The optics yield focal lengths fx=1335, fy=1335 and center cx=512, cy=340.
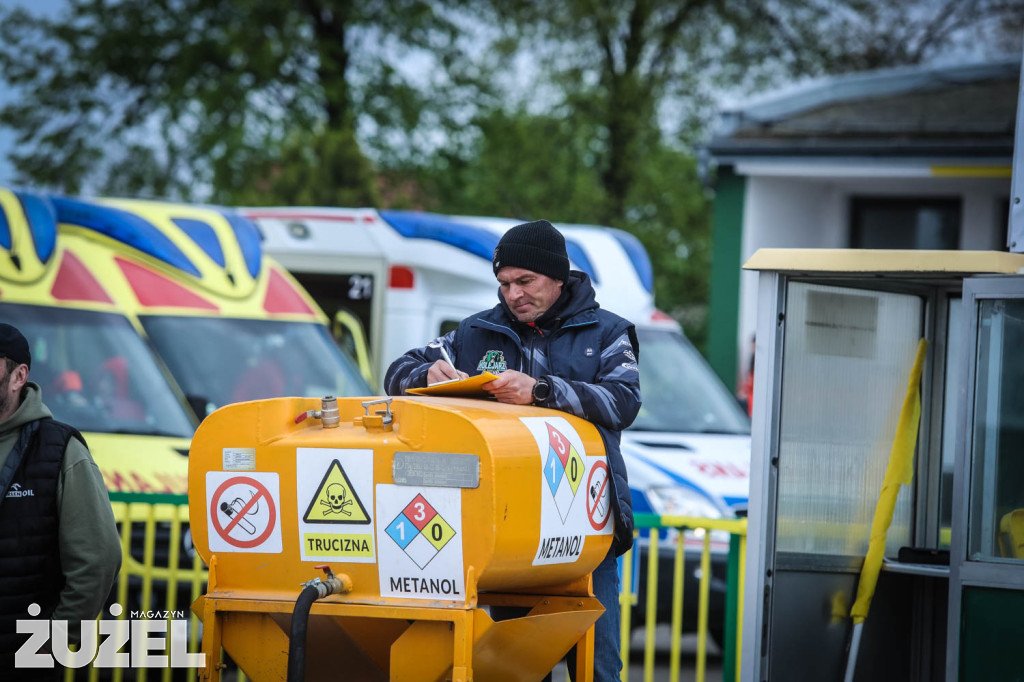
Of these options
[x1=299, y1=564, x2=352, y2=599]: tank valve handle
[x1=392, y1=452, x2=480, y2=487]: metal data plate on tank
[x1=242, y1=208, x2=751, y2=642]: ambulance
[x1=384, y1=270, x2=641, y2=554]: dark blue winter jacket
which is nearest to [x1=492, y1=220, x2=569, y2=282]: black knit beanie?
[x1=384, y1=270, x2=641, y2=554]: dark blue winter jacket

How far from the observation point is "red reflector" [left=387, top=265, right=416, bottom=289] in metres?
11.0

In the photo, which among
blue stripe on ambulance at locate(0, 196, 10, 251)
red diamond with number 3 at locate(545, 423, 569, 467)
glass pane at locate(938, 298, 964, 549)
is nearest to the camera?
red diamond with number 3 at locate(545, 423, 569, 467)

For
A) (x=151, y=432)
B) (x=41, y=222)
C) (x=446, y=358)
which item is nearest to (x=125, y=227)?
(x=41, y=222)

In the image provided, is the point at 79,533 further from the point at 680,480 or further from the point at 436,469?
the point at 680,480

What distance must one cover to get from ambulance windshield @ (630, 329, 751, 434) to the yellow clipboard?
564cm

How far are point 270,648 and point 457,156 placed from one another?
1901 centimetres

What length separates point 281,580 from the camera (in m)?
3.97

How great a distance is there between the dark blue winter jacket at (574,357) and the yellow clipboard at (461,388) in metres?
0.21

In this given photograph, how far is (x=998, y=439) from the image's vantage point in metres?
4.74

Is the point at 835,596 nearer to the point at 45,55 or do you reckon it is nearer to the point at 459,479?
the point at 459,479

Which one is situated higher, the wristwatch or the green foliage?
the green foliage

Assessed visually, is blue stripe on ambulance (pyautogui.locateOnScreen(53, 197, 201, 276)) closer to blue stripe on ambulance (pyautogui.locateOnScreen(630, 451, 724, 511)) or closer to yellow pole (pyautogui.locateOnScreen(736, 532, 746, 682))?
blue stripe on ambulance (pyautogui.locateOnScreen(630, 451, 724, 511))

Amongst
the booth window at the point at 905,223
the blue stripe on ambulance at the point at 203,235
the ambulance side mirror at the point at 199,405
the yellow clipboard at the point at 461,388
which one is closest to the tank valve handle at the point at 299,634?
the yellow clipboard at the point at 461,388

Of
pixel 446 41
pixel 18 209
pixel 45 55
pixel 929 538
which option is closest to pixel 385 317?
pixel 18 209
